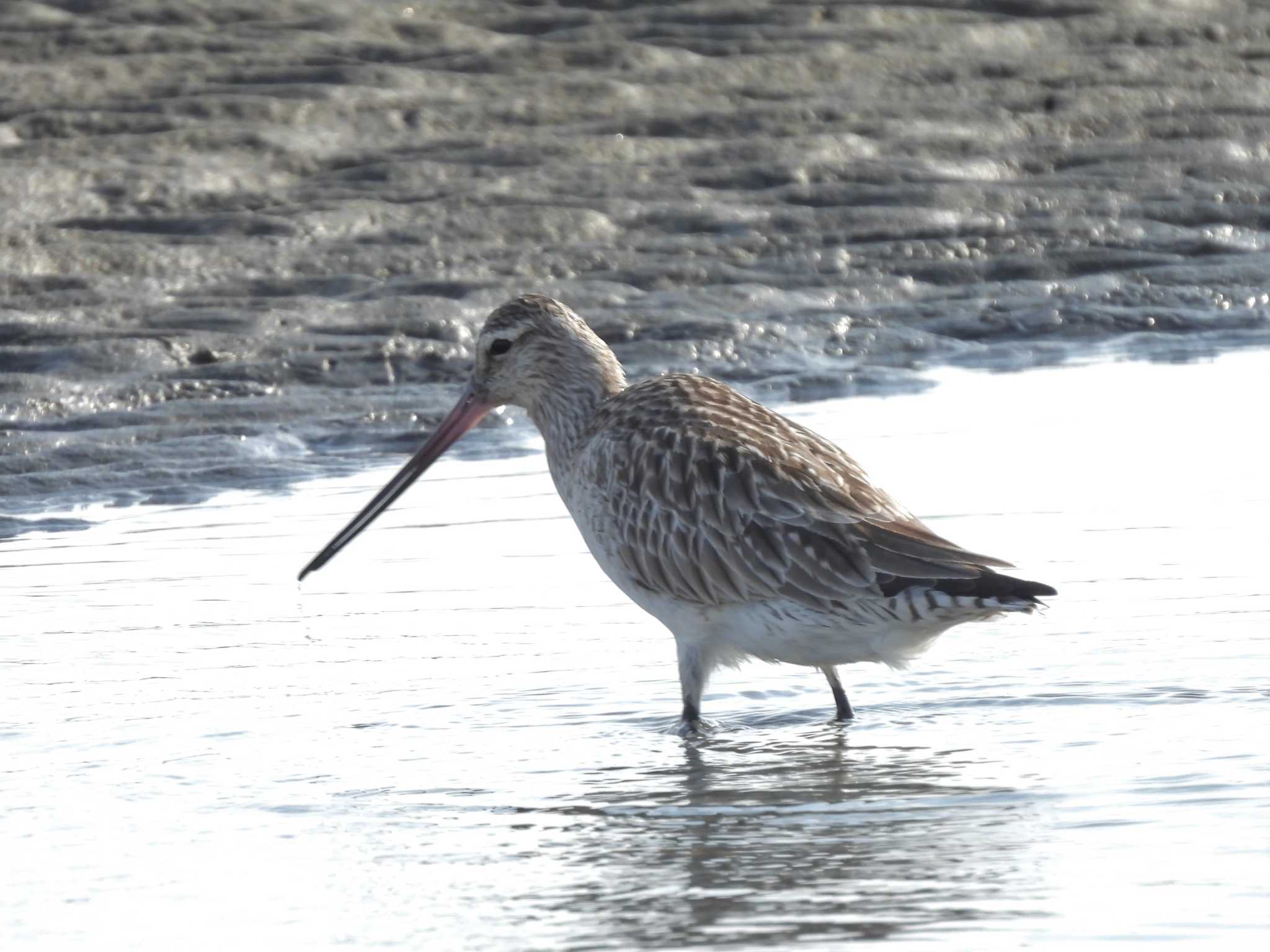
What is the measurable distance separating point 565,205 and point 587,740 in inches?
244

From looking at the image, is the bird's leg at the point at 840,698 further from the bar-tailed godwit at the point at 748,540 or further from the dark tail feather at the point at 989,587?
the dark tail feather at the point at 989,587

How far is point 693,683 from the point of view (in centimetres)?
641

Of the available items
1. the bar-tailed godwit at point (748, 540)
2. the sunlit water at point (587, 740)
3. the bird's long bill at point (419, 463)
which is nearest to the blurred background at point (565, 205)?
the sunlit water at point (587, 740)

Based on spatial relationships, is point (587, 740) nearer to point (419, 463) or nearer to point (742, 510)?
point (742, 510)

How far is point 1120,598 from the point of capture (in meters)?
7.35

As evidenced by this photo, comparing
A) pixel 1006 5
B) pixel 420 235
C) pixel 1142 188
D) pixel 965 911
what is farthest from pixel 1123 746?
pixel 1006 5

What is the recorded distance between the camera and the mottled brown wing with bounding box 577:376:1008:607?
6074mm

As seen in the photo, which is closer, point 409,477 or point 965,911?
point 965,911

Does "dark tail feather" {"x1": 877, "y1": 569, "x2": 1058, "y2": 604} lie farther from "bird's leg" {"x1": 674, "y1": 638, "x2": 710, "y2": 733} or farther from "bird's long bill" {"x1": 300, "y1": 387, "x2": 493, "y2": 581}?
"bird's long bill" {"x1": 300, "y1": 387, "x2": 493, "y2": 581}

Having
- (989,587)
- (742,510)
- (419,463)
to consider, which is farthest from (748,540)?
(419,463)

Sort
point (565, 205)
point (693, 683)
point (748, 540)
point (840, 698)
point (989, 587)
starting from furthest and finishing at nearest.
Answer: point (565, 205) < point (840, 698) < point (693, 683) < point (748, 540) < point (989, 587)

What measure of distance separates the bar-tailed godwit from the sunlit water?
0.93ft

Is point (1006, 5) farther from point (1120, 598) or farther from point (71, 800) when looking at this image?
point (71, 800)

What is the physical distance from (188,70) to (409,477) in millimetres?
6149
